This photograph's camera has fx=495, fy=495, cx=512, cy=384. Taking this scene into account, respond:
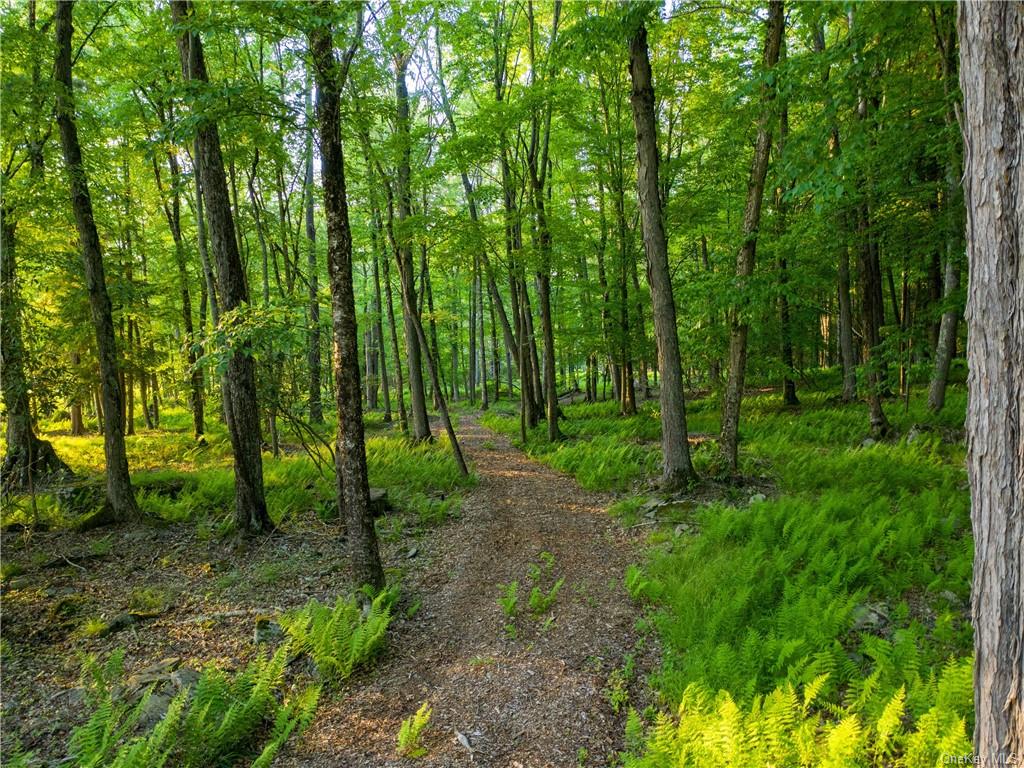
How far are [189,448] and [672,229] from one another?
15.1m

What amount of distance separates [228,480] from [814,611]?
1020cm

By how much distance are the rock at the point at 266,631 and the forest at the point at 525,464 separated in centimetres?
6

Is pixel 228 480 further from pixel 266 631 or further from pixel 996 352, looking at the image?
pixel 996 352

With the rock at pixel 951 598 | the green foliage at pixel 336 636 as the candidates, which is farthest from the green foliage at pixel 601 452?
the green foliage at pixel 336 636

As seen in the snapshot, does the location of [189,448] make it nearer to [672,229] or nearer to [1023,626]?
[672,229]

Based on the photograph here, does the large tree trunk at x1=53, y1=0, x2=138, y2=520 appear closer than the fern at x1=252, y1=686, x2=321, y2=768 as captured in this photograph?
No

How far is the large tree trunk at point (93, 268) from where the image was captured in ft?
24.7

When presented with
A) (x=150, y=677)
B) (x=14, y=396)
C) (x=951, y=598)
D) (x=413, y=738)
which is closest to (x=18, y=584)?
(x=14, y=396)

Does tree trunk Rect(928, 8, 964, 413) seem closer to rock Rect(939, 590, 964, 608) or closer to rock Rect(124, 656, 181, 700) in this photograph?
rock Rect(939, 590, 964, 608)

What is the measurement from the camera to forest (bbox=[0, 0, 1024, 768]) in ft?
11.1

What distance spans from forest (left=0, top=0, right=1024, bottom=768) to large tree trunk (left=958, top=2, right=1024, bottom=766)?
0.04ft

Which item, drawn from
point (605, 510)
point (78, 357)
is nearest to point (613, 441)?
point (605, 510)

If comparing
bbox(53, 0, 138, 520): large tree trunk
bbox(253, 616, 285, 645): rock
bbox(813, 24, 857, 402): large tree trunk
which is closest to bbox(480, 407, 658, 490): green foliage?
bbox(813, 24, 857, 402): large tree trunk

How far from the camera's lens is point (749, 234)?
8.12 meters
